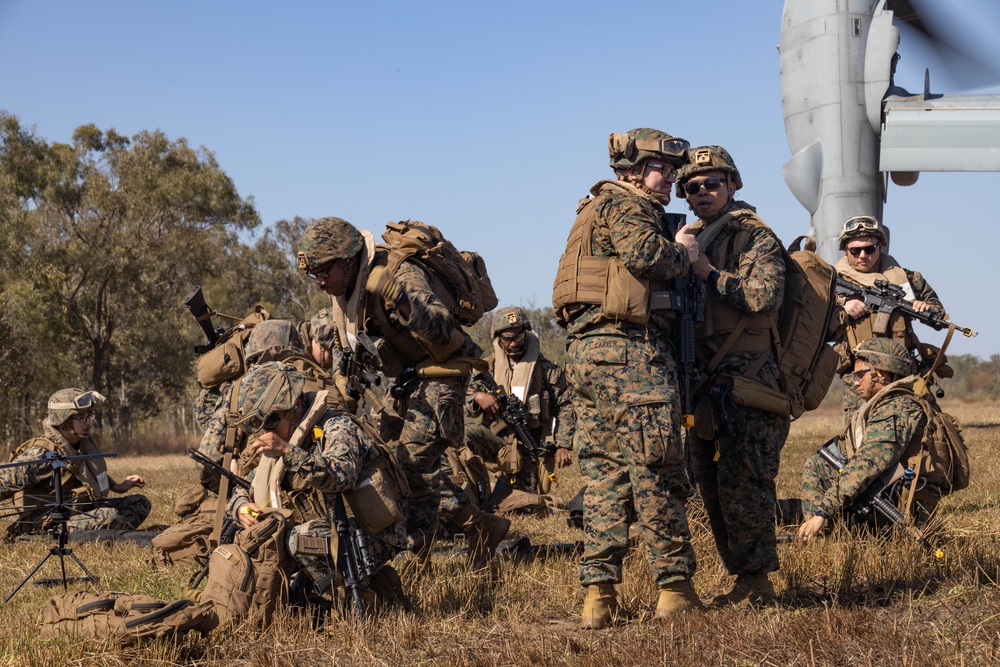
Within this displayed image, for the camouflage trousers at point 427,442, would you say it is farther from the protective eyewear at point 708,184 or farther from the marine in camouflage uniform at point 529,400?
the marine in camouflage uniform at point 529,400

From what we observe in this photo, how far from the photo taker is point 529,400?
35.5ft

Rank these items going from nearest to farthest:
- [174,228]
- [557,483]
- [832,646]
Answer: [832,646] < [557,483] < [174,228]

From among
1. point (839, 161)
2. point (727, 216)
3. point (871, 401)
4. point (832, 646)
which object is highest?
point (839, 161)

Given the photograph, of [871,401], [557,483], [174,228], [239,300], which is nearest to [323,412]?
[871,401]

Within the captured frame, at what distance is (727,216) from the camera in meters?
5.71

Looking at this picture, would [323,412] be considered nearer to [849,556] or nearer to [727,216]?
[727,216]

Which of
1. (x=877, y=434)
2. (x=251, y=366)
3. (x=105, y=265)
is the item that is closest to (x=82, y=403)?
(x=251, y=366)

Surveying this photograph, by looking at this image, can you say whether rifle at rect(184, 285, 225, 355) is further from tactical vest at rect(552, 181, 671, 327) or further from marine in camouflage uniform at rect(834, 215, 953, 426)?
marine in camouflage uniform at rect(834, 215, 953, 426)

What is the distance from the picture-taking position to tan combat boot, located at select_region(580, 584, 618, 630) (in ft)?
16.6

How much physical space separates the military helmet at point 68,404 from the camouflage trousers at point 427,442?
12.1 feet

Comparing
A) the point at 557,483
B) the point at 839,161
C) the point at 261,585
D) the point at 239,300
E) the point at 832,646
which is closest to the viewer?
the point at 832,646

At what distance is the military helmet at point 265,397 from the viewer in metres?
5.06

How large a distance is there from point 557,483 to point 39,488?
5.20 m

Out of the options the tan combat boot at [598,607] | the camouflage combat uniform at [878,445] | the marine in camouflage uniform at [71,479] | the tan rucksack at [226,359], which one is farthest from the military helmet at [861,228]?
the marine in camouflage uniform at [71,479]
